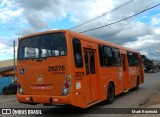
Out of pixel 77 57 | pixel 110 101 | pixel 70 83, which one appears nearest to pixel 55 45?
pixel 77 57

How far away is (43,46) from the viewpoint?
1068 cm

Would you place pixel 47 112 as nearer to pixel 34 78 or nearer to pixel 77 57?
pixel 34 78

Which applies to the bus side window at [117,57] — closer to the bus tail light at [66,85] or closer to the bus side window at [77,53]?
the bus side window at [77,53]

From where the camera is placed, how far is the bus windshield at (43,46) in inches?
406

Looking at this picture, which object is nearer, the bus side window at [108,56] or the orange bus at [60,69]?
the orange bus at [60,69]

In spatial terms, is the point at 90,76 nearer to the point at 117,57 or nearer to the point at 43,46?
the point at 43,46

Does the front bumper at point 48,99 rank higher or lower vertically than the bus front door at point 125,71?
lower

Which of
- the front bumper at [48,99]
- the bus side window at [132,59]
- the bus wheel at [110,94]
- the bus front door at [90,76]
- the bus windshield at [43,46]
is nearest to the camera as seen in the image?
the front bumper at [48,99]

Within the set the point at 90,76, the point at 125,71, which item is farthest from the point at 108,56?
the point at 125,71

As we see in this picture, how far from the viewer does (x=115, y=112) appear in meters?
11.4

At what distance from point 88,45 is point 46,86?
98.7 inches

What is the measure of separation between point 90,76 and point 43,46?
2307mm

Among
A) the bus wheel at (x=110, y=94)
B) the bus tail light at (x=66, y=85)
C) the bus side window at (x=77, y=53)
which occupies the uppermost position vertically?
the bus side window at (x=77, y=53)

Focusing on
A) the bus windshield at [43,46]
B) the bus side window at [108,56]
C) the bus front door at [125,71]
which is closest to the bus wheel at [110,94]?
the bus side window at [108,56]
